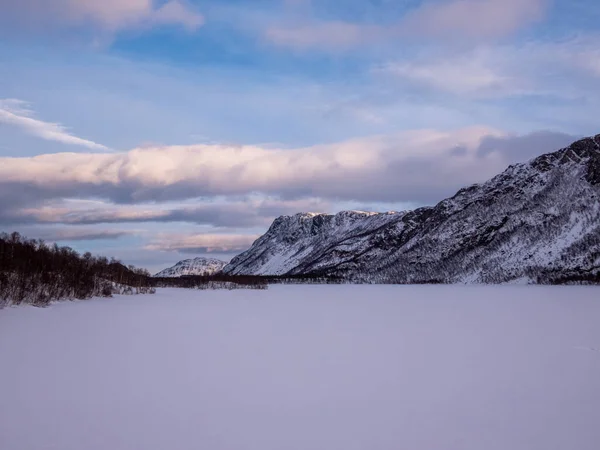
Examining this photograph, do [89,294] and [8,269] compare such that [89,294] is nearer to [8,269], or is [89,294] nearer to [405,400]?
[8,269]

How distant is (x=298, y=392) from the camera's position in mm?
13203

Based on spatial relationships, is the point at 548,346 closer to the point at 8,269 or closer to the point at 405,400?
the point at 405,400

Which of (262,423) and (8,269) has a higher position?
(8,269)

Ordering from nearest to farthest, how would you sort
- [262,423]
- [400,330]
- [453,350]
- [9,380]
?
[262,423] < [9,380] < [453,350] < [400,330]

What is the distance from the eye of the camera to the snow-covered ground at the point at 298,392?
970 centimetres

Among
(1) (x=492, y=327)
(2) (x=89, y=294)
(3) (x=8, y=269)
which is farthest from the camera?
(2) (x=89, y=294)

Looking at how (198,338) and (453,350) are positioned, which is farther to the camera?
(198,338)

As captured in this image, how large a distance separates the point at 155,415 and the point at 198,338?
43.9 feet

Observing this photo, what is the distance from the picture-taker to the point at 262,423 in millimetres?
10617

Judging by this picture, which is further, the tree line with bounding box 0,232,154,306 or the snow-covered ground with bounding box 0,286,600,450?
the tree line with bounding box 0,232,154,306

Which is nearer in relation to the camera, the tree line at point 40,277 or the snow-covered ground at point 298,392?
the snow-covered ground at point 298,392

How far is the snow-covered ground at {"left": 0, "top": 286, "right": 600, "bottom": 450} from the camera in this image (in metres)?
9.70

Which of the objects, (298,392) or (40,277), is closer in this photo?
(298,392)

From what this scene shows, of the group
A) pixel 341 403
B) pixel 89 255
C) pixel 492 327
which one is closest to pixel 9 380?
pixel 341 403
